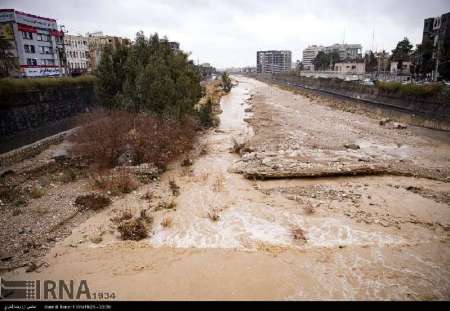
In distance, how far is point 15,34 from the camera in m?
43.6

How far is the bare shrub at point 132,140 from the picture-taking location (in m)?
18.4

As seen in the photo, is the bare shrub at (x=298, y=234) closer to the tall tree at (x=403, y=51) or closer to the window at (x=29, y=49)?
the window at (x=29, y=49)

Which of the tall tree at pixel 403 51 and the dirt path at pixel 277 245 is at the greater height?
the tall tree at pixel 403 51

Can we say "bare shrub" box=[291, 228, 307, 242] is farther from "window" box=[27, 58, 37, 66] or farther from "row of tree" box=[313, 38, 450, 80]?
"window" box=[27, 58, 37, 66]

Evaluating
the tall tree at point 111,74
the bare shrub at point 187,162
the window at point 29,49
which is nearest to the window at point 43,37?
the window at point 29,49

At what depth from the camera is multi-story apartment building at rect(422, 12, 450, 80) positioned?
147 ft

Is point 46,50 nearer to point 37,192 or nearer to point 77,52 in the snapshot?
point 77,52

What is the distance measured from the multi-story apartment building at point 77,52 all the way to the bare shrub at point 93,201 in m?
52.3

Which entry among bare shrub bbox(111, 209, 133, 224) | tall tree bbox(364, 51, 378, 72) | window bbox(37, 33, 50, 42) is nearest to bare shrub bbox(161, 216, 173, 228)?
bare shrub bbox(111, 209, 133, 224)

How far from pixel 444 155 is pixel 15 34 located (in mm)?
53845

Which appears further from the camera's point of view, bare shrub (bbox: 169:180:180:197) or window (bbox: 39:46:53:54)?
window (bbox: 39:46:53:54)

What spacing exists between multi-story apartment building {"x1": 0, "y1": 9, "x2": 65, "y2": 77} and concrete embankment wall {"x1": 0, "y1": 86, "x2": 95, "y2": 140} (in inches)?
753

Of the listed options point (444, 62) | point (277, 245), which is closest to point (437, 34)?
point (444, 62)
